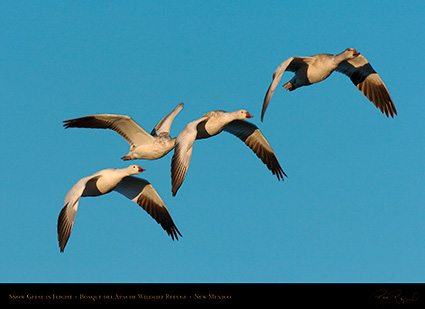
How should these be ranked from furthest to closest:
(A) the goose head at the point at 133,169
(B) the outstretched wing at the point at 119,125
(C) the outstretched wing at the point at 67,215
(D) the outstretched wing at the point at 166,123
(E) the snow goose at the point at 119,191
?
(D) the outstretched wing at the point at 166,123 → (B) the outstretched wing at the point at 119,125 → (A) the goose head at the point at 133,169 → (E) the snow goose at the point at 119,191 → (C) the outstretched wing at the point at 67,215

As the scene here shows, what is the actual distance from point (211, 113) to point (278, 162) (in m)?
3.42

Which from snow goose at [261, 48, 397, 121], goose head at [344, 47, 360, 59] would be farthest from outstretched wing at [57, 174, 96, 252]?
goose head at [344, 47, 360, 59]

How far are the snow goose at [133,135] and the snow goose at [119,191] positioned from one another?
0.62 meters

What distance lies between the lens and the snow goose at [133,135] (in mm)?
14570

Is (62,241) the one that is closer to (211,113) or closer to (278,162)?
(211,113)

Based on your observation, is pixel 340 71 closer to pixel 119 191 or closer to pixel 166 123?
pixel 166 123

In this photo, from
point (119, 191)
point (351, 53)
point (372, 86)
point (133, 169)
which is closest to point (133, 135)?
point (133, 169)

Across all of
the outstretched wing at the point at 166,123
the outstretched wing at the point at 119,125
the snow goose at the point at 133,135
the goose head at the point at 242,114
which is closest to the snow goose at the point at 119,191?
the snow goose at the point at 133,135

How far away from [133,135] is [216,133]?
1.87m

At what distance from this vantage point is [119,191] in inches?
601

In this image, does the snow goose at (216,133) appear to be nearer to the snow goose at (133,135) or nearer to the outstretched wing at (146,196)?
the snow goose at (133,135)
